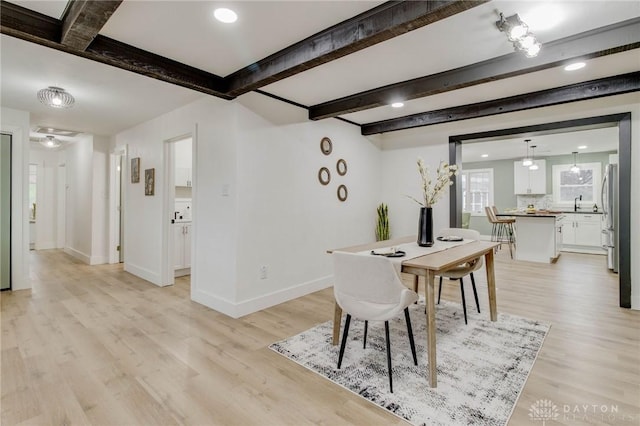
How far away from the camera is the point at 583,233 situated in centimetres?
712

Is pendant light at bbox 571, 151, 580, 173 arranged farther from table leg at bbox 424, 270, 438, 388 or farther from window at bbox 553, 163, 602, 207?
table leg at bbox 424, 270, 438, 388

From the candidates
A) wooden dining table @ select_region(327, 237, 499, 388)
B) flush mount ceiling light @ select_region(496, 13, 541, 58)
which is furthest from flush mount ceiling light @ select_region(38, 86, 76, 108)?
flush mount ceiling light @ select_region(496, 13, 541, 58)

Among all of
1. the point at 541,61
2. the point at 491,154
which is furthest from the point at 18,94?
the point at 491,154

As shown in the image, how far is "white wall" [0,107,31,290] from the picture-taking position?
403cm

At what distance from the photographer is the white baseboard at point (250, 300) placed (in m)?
3.24

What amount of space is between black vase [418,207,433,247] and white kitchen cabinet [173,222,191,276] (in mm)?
3547

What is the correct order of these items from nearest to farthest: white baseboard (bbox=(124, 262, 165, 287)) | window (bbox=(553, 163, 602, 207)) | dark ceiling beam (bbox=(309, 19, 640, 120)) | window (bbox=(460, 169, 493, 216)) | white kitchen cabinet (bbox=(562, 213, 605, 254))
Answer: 1. dark ceiling beam (bbox=(309, 19, 640, 120))
2. white baseboard (bbox=(124, 262, 165, 287))
3. white kitchen cabinet (bbox=(562, 213, 605, 254))
4. window (bbox=(553, 163, 602, 207))
5. window (bbox=(460, 169, 493, 216))

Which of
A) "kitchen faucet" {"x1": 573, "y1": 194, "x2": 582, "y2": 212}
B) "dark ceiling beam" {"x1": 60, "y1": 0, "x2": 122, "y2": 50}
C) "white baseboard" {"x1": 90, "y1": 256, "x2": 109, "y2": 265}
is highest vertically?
"dark ceiling beam" {"x1": 60, "y1": 0, "x2": 122, "y2": 50}

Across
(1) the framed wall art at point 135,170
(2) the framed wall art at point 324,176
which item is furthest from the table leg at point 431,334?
(1) the framed wall art at point 135,170

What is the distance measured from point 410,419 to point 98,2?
9.02ft

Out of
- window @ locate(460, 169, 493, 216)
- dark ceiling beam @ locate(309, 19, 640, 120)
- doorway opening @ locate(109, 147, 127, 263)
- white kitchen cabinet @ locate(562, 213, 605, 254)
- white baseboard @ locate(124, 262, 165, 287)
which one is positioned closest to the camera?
dark ceiling beam @ locate(309, 19, 640, 120)

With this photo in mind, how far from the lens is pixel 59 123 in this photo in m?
4.89

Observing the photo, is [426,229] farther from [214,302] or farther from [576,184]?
[576,184]

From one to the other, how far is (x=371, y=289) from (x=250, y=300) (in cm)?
177
